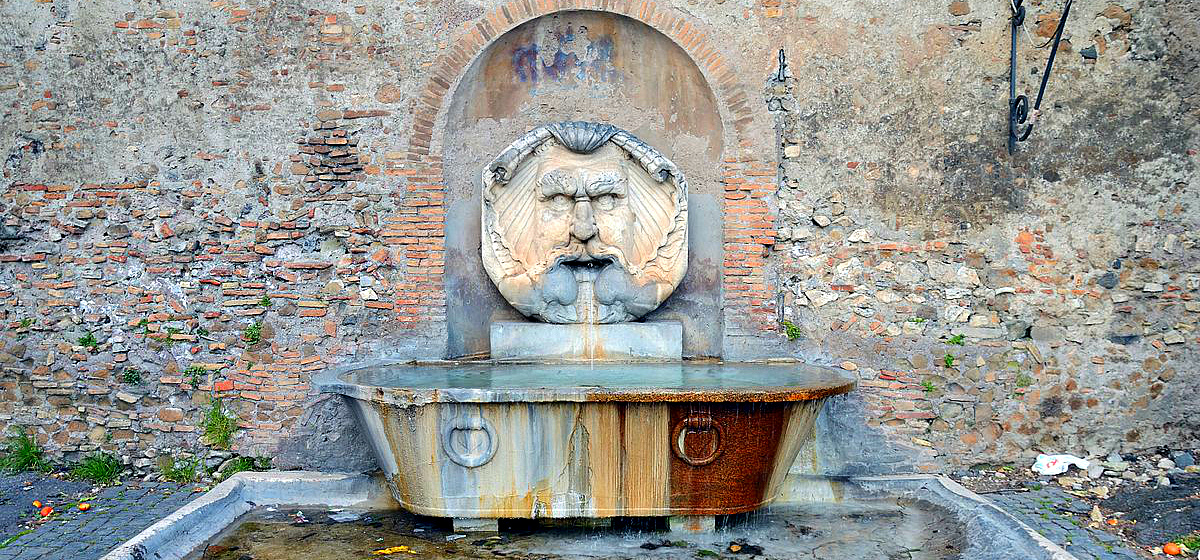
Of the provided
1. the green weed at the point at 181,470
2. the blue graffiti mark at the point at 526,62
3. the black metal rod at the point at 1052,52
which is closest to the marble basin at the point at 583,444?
the green weed at the point at 181,470

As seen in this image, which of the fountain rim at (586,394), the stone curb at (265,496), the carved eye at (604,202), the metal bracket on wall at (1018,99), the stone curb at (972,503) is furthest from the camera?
the carved eye at (604,202)

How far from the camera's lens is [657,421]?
459 centimetres

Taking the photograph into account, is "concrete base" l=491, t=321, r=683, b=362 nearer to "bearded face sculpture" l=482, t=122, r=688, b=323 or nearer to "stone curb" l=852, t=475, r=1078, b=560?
"bearded face sculpture" l=482, t=122, r=688, b=323

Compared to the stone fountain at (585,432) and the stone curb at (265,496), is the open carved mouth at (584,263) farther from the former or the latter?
the stone curb at (265,496)

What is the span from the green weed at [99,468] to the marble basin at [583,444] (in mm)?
1852

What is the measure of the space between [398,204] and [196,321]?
1341 mm

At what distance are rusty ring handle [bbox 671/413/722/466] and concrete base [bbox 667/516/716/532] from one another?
12.1 inches

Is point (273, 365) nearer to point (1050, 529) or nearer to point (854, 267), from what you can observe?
point (854, 267)

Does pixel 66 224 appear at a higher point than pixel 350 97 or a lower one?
lower

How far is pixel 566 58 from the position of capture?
20.4 feet

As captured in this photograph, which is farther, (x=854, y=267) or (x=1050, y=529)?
(x=854, y=267)

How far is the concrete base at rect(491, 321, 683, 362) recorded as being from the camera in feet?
19.0

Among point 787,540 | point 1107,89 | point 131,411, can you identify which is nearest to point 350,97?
point 131,411

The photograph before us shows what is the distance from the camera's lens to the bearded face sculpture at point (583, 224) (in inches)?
229
